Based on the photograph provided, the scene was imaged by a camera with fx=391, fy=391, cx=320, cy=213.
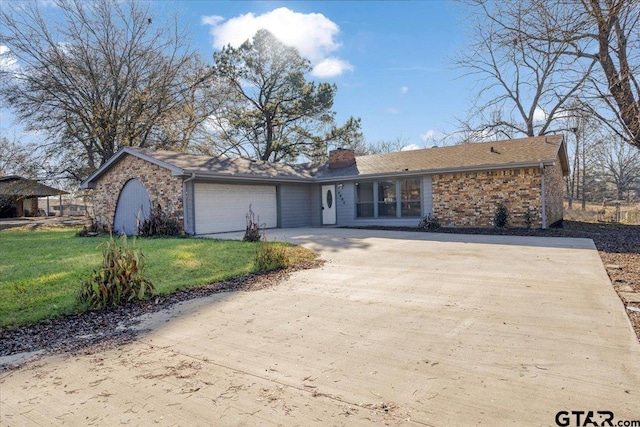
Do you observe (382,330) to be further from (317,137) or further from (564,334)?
(317,137)

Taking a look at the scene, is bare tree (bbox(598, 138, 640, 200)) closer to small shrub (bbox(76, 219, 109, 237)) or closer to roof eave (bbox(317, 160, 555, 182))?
roof eave (bbox(317, 160, 555, 182))

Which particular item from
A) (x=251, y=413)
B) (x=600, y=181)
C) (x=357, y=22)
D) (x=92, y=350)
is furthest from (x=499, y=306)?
(x=600, y=181)

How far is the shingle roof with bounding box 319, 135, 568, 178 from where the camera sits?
13.8 metres

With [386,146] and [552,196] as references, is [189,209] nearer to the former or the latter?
[552,196]

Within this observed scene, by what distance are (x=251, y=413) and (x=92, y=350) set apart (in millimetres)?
2164

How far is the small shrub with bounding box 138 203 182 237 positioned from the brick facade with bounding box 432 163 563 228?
9678 millimetres

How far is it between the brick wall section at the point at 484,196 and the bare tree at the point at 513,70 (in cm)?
258

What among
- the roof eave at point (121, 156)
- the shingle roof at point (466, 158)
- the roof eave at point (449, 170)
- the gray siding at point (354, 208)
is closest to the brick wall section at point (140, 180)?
the roof eave at point (121, 156)

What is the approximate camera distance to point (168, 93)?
21875 mm

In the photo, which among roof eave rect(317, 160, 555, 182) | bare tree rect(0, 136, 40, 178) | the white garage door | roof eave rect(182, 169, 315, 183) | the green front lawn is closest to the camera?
the green front lawn

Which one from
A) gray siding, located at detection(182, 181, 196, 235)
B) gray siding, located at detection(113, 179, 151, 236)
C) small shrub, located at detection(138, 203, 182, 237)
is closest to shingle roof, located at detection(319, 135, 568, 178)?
gray siding, located at detection(182, 181, 196, 235)

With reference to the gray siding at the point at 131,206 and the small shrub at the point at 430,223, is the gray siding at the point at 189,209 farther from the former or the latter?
the small shrub at the point at 430,223

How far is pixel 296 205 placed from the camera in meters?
18.0

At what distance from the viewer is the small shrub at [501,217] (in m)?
13.7
